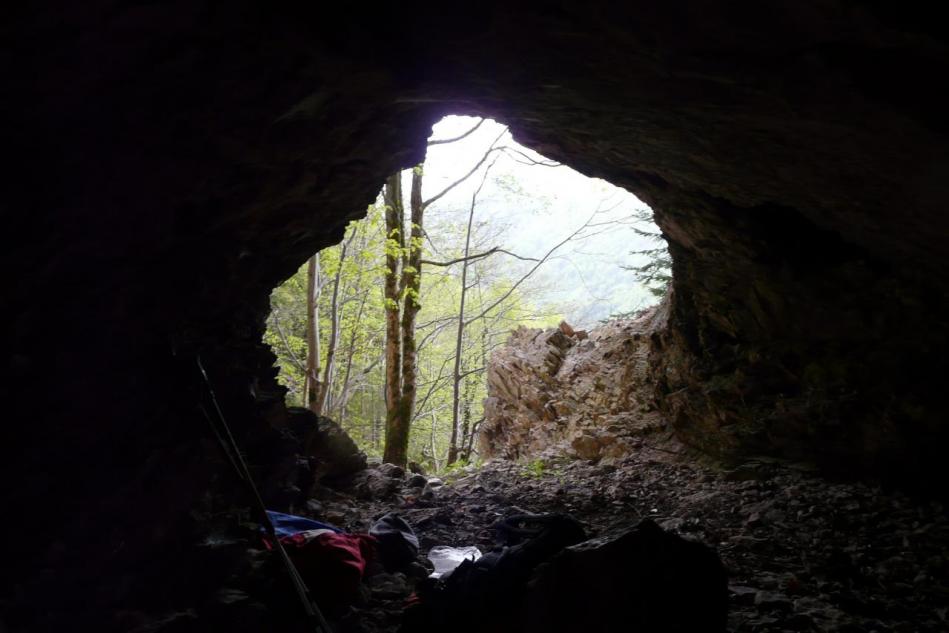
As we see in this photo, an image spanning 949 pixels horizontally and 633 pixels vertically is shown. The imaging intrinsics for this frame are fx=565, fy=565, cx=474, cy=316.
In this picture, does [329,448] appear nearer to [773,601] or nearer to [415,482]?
[415,482]

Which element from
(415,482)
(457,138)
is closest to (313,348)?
(415,482)

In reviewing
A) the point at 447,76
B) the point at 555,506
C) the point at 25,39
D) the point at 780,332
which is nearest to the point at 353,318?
the point at 555,506

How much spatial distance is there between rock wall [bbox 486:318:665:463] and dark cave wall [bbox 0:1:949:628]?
4779 millimetres

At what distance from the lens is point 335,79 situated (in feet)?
13.0

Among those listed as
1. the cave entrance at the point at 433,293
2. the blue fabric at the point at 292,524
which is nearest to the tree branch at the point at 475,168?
the cave entrance at the point at 433,293

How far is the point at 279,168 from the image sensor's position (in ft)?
15.2

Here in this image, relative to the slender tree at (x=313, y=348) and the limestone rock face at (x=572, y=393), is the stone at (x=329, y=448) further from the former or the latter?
the limestone rock face at (x=572, y=393)

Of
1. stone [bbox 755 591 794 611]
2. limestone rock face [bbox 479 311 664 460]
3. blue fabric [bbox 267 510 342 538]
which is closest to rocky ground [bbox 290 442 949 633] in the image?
stone [bbox 755 591 794 611]

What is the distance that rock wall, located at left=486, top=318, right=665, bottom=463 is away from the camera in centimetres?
1115

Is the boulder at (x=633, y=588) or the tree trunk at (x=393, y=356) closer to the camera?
the boulder at (x=633, y=588)

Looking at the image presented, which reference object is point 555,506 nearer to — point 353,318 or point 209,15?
point 209,15

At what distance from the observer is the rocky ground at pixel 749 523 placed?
4105 millimetres

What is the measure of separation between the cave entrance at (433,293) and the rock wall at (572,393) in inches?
9.0

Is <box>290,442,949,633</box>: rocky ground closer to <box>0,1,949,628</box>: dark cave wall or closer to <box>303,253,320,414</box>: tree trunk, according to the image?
<box>0,1,949,628</box>: dark cave wall
